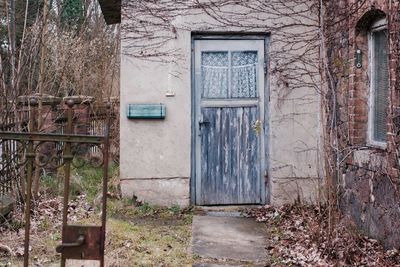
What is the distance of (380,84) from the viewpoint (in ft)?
18.5

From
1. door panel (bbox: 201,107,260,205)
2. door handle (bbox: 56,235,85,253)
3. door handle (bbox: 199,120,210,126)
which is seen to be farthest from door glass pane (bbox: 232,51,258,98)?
door handle (bbox: 56,235,85,253)

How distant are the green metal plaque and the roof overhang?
5.88 feet

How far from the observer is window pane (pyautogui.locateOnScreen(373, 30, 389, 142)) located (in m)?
5.49

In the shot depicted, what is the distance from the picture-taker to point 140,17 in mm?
7105

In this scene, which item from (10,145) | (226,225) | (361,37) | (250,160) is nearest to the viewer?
(361,37)

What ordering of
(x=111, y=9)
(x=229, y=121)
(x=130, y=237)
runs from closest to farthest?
(x=130, y=237) → (x=229, y=121) → (x=111, y=9)

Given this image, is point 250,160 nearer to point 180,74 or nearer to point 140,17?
point 180,74

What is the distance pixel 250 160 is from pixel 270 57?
148cm

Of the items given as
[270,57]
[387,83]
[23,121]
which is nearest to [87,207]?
[23,121]

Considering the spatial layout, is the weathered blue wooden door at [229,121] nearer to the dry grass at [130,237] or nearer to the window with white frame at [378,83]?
the dry grass at [130,237]

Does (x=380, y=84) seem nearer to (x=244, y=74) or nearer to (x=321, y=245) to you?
(x=321, y=245)

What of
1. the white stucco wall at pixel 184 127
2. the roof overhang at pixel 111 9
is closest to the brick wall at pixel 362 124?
the white stucco wall at pixel 184 127

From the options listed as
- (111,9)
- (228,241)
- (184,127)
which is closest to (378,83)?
(228,241)

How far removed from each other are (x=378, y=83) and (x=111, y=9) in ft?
14.8
